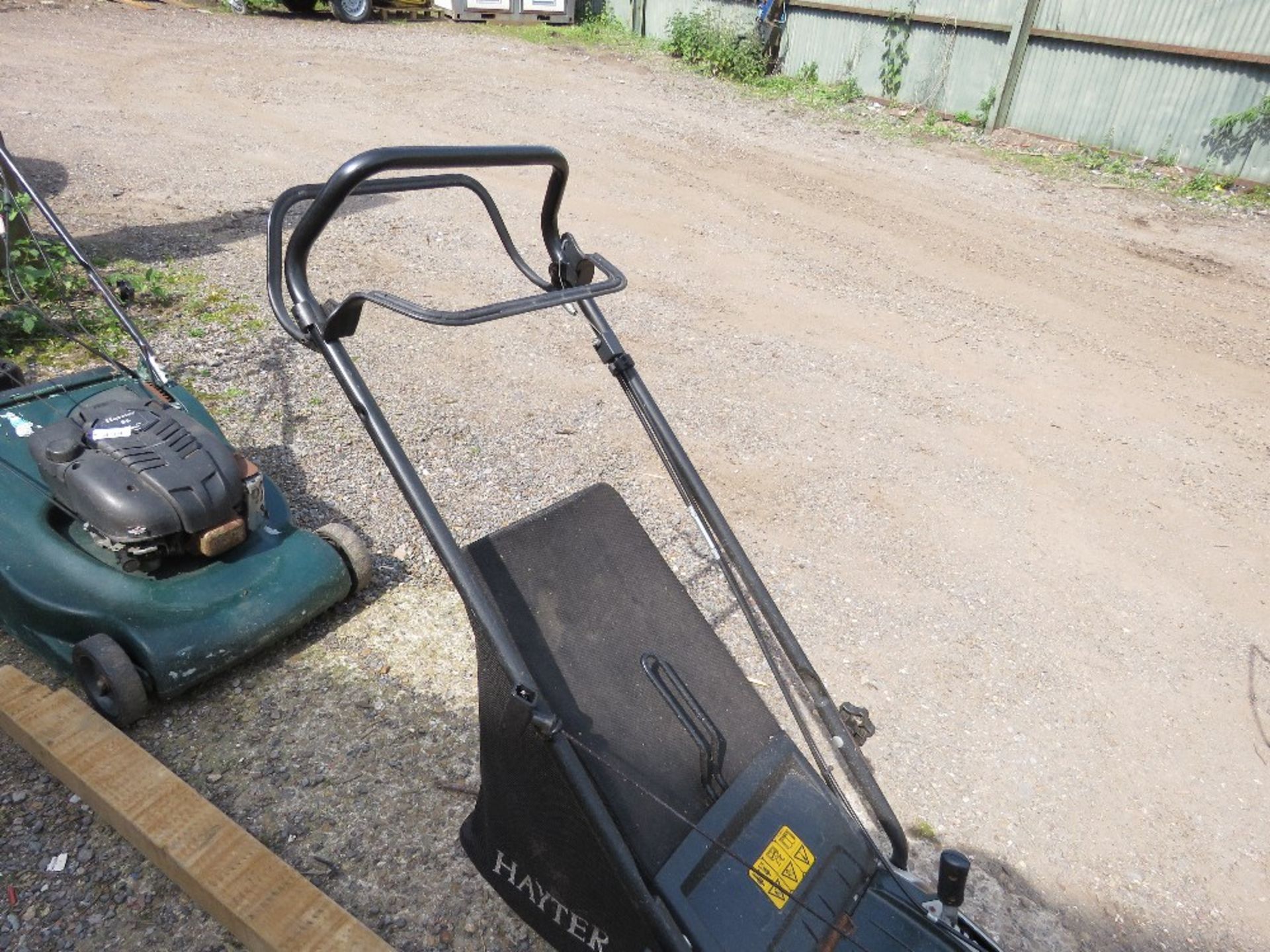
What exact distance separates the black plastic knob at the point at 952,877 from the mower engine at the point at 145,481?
190 centimetres

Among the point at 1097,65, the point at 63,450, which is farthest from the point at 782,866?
the point at 1097,65

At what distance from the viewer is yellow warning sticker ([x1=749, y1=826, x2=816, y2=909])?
1740mm

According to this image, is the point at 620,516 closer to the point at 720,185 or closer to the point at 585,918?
the point at 585,918

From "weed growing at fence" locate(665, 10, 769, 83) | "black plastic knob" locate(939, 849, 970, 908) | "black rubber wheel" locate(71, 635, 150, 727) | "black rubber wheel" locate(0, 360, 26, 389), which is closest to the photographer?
"black plastic knob" locate(939, 849, 970, 908)

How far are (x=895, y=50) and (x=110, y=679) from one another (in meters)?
10.2

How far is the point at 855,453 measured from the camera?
4070mm

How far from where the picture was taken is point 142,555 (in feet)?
8.08

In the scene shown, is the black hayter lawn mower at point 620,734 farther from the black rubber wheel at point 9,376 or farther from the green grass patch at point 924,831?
the black rubber wheel at point 9,376

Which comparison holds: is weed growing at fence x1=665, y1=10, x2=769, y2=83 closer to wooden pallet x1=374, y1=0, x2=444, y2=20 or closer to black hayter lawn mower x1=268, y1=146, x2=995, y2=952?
wooden pallet x1=374, y1=0, x2=444, y2=20

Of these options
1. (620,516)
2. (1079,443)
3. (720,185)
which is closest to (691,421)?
(1079,443)

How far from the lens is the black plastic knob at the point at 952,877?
66.8 inches

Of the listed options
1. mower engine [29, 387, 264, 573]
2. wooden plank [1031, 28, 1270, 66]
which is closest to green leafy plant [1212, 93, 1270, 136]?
wooden plank [1031, 28, 1270, 66]

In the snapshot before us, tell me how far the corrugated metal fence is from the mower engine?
27.6 feet

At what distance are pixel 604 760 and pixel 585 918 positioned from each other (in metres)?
0.26
